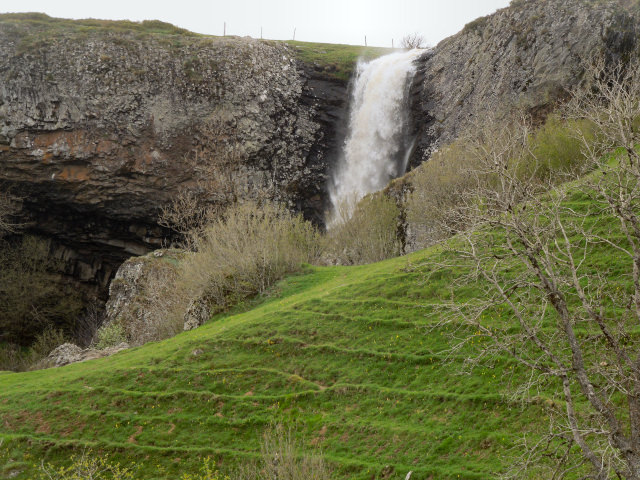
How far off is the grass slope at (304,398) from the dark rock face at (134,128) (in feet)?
90.9

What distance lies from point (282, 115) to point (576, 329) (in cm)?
4156

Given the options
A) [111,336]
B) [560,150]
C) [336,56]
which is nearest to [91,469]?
[111,336]

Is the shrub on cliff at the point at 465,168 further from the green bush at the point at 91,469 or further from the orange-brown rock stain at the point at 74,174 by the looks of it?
the orange-brown rock stain at the point at 74,174

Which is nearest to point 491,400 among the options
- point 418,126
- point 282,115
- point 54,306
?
point 418,126

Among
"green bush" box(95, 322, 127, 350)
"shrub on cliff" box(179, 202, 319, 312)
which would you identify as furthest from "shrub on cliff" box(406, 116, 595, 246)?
"green bush" box(95, 322, 127, 350)

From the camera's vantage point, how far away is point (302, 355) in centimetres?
2066

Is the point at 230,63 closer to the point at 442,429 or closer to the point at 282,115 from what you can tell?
the point at 282,115

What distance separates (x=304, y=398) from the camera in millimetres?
18203

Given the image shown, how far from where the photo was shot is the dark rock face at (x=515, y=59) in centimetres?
3672

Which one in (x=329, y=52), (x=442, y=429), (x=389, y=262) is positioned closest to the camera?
(x=442, y=429)

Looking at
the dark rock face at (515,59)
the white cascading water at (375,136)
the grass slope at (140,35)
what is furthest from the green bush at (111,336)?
the grass slope at (140,35)

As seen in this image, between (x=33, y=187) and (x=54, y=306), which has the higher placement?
(x=33, y=187)

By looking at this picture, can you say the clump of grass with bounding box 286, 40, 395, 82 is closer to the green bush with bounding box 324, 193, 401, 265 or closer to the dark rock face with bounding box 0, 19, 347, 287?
the dark rock face with bounding box 0, 19, 347, 287

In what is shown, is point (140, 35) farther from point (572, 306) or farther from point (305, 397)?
point (572, 306)
